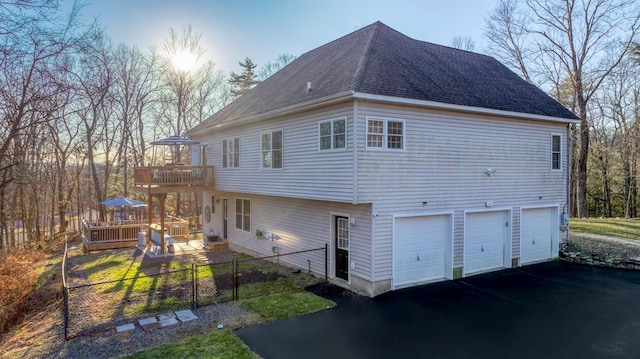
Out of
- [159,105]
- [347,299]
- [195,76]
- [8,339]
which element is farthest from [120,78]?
[347,299]

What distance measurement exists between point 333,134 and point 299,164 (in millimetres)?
1840

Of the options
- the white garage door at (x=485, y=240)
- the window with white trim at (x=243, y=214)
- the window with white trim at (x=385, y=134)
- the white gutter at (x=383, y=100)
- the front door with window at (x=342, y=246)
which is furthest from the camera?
the window with white trim at (x=243, y=214)

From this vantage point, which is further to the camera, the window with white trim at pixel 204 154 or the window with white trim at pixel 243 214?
the window with white trim at pixel 204 154

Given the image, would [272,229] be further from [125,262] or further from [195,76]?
[195,76]

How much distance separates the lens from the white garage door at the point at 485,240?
39.0 feet

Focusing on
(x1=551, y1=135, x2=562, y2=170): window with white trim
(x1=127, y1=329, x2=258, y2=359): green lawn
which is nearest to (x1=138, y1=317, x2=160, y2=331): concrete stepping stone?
(x1=127, y1=329, x2=258, y2=359): green lawn

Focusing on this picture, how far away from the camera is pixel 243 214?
653 inches

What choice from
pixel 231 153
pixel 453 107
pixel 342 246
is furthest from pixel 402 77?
pixel 231 153

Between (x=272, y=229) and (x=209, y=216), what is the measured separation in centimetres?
653

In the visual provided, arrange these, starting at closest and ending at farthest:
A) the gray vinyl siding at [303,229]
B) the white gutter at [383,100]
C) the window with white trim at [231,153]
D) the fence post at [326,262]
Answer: the white gutter at [383,100], the gray vinyl siding at [303,229], the fence post at [326,262], the window with white trim at [231,153]

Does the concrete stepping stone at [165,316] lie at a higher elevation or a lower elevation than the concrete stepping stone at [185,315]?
lower

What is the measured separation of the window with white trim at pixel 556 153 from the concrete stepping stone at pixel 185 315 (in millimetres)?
13194

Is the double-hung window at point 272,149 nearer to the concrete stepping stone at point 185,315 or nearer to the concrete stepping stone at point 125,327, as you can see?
the concrete stepping stone at point 185,315

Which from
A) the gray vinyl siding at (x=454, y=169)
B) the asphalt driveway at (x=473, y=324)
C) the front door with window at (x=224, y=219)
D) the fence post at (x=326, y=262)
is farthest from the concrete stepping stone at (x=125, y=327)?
the front door with window at (x=224, y=219)
